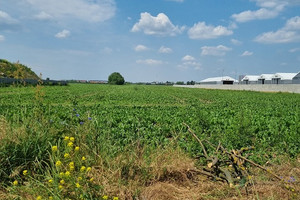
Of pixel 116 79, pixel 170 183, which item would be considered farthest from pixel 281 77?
pixel 116 79

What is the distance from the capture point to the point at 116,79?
5157 inches

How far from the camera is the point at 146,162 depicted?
11.6 feet

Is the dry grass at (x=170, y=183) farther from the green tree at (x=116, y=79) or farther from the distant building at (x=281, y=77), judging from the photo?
the green tree at (x=116, y=79)

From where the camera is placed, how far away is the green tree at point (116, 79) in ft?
428

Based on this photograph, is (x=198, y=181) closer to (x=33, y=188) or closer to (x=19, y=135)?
(x=33, y=188)

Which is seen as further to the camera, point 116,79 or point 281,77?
point 116,79

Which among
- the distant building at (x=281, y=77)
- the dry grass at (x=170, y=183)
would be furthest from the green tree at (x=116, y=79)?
the dry grass at (x=170, y=183)

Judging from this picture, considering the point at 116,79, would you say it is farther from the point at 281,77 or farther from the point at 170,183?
the point at 170,183

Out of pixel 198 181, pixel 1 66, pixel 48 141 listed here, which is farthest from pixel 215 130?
pixel 1 66

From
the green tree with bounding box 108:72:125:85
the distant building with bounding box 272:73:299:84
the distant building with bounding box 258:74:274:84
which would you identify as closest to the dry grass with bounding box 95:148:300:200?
the distant building with bounding box 272:73:299:84

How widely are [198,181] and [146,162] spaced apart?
866 millimetres

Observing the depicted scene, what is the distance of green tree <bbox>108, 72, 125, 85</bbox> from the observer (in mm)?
130500

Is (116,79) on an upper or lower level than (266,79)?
upper

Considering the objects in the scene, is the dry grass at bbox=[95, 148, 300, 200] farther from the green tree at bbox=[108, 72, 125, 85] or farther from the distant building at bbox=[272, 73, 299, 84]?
the green tree at bbox=[108, 72, 125, 85]
